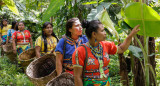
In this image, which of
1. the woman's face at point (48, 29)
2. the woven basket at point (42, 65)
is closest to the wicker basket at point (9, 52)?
the woman's face at point (48, 29)

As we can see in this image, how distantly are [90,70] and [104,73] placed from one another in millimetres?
153

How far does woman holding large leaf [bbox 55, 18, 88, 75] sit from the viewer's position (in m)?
2.66

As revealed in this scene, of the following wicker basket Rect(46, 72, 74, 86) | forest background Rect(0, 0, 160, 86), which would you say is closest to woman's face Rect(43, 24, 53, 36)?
forest background Rect(0, 0, 160, 86)

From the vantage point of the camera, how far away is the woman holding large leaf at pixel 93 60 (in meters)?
1.89

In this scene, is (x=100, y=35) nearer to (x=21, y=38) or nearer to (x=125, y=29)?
(x=125, y=29)

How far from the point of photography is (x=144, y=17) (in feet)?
6.12

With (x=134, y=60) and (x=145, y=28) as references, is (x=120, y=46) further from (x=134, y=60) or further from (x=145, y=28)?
(x=134, y=60)

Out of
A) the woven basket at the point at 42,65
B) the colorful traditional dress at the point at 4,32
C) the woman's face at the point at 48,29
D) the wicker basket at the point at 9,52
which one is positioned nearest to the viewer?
the woven basket at the point at 42,65

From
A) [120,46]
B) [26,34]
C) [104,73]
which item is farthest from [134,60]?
[26,34]

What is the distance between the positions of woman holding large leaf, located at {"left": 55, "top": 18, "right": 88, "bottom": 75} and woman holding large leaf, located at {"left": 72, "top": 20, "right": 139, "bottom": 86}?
2.14 feet

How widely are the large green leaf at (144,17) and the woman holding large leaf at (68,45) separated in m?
0.88

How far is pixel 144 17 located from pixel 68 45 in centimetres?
116

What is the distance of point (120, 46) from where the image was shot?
212 centimetres

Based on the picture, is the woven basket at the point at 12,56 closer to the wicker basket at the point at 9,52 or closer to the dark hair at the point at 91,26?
the wicker basket at the point at 9,52
